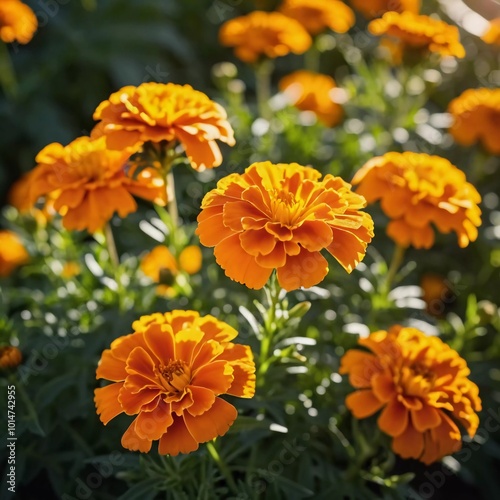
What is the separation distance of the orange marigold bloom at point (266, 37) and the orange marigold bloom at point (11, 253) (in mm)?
1065

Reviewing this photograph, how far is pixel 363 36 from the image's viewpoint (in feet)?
10.7

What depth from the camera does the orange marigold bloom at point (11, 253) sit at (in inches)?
81.3

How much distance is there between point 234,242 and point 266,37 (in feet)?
4.68

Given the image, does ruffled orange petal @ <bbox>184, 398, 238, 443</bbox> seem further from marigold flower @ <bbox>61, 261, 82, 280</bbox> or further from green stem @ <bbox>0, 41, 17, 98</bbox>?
green stem @ <bbox>0, 41, 17, 98</bbox>

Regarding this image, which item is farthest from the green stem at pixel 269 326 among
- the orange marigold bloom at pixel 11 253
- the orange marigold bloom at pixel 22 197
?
the orange marigold bloom at pixel 22 197

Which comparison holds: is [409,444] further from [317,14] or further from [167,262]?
[317,14]

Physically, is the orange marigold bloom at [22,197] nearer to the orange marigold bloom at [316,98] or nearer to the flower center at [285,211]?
the orange marigold bloom at [316,98]

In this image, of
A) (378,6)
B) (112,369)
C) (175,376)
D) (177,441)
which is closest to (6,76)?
(378,6)

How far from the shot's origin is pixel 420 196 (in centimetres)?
147

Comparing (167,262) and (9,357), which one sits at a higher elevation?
(9,357)

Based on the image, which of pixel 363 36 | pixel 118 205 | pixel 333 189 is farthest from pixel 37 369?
pixel 363 36

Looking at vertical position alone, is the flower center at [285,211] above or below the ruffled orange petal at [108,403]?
above

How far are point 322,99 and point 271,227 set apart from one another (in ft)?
5.51

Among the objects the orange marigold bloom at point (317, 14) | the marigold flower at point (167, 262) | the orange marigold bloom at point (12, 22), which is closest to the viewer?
the marigold flower at point (167, 262)
